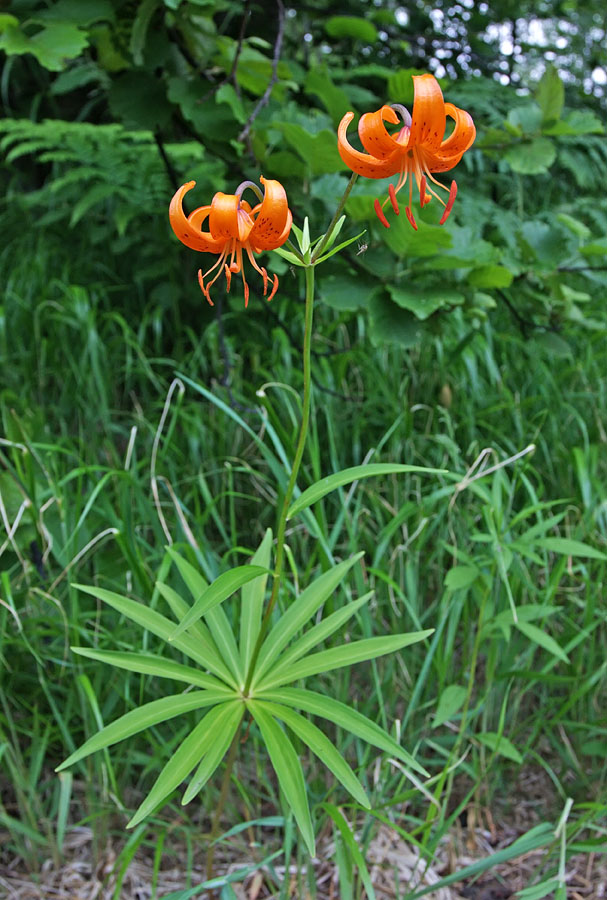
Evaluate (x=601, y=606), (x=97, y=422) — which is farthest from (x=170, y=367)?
(x=601, y=606)

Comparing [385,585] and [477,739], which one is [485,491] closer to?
[385,585]

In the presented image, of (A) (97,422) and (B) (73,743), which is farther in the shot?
(A) (97,422)

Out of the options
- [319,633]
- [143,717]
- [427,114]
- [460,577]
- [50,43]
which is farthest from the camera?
[50,43]

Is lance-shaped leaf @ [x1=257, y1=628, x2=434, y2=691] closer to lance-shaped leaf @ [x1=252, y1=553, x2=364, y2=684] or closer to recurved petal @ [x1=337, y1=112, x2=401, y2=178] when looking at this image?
lance-shaped leaf @ [x1=252, y1=553, x2=364, y2=684]

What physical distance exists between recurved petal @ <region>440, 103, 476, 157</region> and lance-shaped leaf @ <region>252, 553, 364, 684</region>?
21.0 inches

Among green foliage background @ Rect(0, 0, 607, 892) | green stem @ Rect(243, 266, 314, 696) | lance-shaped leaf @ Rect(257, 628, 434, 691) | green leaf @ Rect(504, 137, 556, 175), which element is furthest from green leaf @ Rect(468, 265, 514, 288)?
lance-shaped leaf @ Rect(257, 628, 434, 691)

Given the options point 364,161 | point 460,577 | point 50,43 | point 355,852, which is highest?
point 364,161

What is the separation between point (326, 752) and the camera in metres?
0.91

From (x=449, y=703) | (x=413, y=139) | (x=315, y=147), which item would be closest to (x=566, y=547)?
(x=449, y=703)

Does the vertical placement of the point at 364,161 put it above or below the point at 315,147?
above

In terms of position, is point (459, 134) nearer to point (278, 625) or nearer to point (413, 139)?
point (413, 139)

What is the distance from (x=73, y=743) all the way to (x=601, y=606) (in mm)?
1010

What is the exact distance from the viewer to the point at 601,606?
150cm

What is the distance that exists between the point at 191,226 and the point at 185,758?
59 cm
